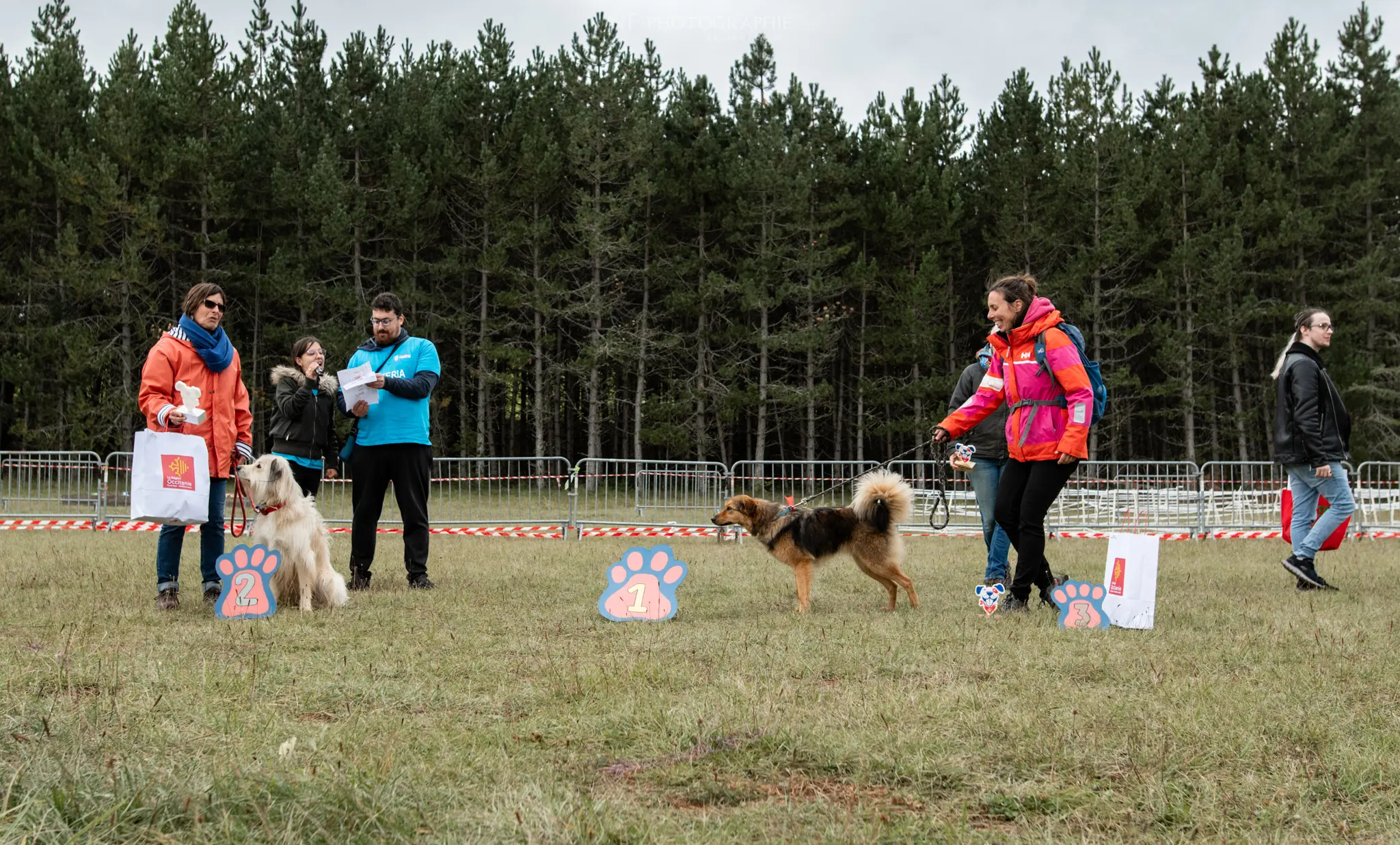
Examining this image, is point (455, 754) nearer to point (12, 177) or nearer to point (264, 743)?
point (264, 743)

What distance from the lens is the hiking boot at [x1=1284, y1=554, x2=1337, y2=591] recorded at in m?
7.46

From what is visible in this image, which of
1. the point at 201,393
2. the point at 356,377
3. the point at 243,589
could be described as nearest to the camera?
the point at 243,589

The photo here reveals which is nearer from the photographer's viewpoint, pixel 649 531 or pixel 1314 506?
pixel 1314 506

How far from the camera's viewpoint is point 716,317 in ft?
95.6

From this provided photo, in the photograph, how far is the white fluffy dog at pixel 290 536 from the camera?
601 cm

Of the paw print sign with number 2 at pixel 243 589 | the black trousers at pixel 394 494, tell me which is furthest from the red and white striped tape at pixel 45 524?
the paw print sign with number 2 at pixel 243 589

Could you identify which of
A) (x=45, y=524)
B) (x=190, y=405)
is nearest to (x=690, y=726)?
(x=190, y=405)

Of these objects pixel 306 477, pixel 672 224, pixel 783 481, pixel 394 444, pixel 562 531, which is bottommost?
pixel 562 531

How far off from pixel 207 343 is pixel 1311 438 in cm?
715

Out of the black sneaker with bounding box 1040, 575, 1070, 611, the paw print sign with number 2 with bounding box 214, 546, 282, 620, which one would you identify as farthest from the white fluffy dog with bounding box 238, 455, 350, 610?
the black sneaker with bounding box 1040, 575, 1070, 611

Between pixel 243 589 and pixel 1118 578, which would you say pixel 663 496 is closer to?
pixel 243 589

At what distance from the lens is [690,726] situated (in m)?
3.27

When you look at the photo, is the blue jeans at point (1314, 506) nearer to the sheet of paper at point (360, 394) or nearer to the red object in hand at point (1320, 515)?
the red object in hand at point (1320, 515)

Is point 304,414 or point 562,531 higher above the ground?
point 304,414
